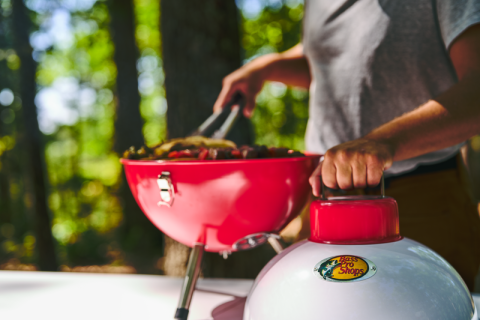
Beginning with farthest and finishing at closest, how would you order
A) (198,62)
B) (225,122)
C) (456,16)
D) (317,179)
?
(198,62) → (225,122) → (456,16) → (317,179)

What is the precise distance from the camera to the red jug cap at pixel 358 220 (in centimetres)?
59

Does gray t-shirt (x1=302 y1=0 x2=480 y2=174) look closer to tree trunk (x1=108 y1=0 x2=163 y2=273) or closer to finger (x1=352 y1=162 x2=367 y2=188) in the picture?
finger (x1=352 y1=162 x2=367 y2=188)

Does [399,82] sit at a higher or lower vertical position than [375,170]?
higher

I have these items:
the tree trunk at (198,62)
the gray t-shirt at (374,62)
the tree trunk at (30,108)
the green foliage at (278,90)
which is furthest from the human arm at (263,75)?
the green foliage at (278,90)

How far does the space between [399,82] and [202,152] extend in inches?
24.5

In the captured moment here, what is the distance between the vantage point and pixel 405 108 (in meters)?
1.07

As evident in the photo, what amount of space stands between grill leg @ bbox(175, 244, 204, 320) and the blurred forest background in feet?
4.88

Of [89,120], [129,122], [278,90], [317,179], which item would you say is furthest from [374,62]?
[89,120]

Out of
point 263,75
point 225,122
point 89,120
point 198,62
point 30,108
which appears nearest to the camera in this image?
point 225,122

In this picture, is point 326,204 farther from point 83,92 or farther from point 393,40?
point 83,92

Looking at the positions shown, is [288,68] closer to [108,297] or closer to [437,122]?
[437,122]

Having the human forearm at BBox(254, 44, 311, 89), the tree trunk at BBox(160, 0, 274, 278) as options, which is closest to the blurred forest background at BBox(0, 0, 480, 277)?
the tree trunk at BBox(160, 0, 274, 278)

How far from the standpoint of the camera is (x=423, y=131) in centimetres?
70

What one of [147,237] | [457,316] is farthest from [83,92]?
[457,316]
